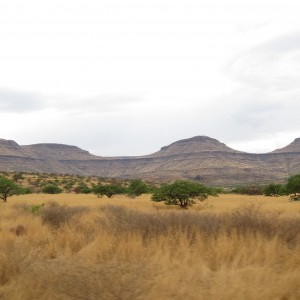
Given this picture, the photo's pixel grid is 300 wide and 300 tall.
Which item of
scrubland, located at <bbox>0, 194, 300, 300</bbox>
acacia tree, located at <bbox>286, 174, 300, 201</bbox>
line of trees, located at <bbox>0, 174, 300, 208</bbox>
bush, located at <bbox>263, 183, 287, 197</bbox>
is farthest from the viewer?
bush, located at <bbox>263, 183, 287, 197</bbox>

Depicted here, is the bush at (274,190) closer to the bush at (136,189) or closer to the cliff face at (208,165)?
the bush at (136,189)

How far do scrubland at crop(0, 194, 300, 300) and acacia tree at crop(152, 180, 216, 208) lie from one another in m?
13.9

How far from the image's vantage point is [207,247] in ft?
27.5

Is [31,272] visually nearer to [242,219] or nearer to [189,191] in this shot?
[242,219]

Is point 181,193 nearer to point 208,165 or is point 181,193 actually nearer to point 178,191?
point 178,191

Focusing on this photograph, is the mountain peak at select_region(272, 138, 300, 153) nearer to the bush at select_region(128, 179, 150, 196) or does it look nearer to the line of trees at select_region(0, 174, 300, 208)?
the line of trees at select_region(0, 174, 300, 208)

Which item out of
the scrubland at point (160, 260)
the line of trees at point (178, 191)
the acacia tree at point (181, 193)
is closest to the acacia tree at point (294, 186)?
the line of trees at point (178, 191)

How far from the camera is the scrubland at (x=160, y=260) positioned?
550 cm

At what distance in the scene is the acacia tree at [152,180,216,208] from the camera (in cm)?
2547

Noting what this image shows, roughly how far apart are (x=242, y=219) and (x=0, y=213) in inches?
477

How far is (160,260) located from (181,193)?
1810cm

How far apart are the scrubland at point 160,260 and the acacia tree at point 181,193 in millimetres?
13854

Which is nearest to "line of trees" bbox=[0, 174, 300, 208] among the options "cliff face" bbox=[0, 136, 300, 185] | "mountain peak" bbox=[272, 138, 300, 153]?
"cliff face" bbox=[0, 136, 300, 185]

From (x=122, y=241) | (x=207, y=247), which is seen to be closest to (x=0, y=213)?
(x=122, y=241)
